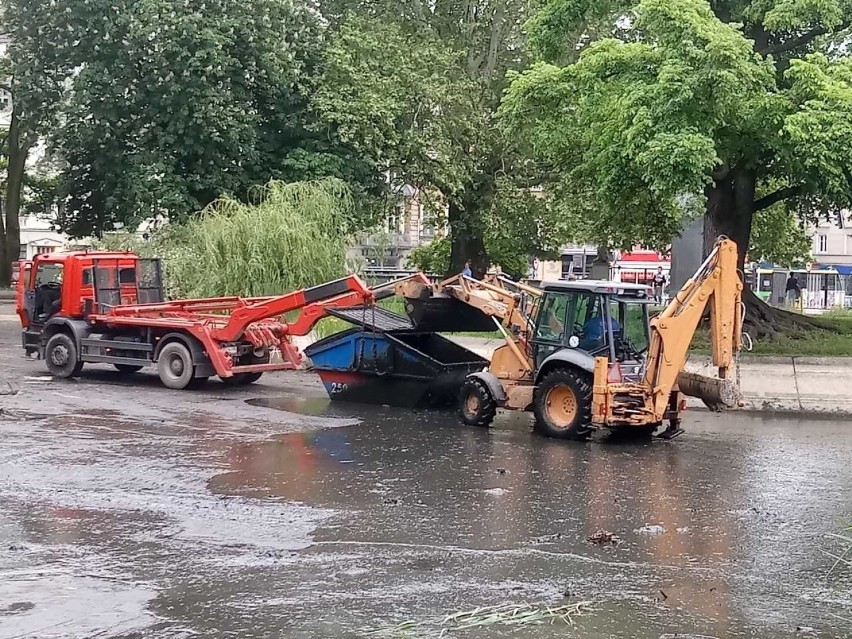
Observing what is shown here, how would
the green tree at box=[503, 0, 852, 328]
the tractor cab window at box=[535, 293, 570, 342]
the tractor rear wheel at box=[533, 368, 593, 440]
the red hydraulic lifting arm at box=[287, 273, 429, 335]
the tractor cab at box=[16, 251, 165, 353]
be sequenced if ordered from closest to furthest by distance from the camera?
the tractor rear wheel at box=[533, 368, 593, 440], the tractor cab window at box=[535, 293, 570, 342], the red hydraulic lifting arm at box=[287, 273, 429, 335], the green tree at box=[503, 0, 852, 328], the tractor cab at box=[16, 251, 165, 353]

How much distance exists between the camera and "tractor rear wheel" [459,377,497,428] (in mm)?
15484

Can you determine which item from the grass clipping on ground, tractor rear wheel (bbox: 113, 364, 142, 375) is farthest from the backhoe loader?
tractor rear wheel (bbox: 113, 364, 142, 375)

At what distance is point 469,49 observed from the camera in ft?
118

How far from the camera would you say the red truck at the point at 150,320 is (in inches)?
726

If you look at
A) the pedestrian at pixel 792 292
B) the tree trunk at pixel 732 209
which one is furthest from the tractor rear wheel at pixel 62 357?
the pedestrian at pixel 792 292

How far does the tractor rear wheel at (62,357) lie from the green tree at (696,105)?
31.6ft

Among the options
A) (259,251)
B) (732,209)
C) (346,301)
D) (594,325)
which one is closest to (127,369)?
(259,251)

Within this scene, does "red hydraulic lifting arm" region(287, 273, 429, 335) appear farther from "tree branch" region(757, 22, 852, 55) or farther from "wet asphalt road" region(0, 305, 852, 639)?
"tree branch" region(757, 22, 852, 55)

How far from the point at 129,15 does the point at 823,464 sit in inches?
934

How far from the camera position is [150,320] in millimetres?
19312

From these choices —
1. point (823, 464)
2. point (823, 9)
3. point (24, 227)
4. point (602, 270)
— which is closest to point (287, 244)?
point (823, 9)

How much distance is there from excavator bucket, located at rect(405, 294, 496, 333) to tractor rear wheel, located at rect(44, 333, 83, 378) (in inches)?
260

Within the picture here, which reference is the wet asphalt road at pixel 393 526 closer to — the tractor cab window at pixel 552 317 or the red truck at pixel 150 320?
the tractor cab window at pixel 552 317

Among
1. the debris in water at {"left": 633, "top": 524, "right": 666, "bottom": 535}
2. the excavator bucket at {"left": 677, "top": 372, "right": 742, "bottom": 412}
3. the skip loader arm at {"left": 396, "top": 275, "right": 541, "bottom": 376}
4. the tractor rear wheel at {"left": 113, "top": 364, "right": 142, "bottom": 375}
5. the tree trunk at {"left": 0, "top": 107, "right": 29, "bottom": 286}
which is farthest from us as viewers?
the tree trunk at {"left": 0, "top": 107, "right": 29, "bottom": 286}
